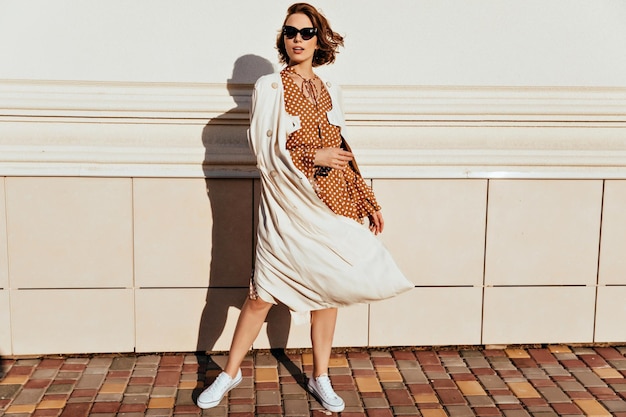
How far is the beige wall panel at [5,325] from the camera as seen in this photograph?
12.5 ft

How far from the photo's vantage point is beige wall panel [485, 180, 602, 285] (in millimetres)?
3975

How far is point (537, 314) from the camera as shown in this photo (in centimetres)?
409

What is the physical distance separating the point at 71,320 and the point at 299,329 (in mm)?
1194

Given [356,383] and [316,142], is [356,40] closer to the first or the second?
[316,142]

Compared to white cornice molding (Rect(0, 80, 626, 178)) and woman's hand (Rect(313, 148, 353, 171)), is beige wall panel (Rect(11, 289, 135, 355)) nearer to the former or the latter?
white cornice molding (Rect(0, 80, 626, 178))

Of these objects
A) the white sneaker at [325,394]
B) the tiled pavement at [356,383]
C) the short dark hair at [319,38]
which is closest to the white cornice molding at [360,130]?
the short dark hair at [319,38]

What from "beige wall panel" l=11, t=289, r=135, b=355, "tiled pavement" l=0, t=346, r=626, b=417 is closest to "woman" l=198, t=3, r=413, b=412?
"tiled pavement" l=0, t=346, r=626, b=417

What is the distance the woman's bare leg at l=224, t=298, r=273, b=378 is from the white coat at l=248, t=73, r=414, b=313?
0.36ft

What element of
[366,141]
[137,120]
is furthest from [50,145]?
[366,141]

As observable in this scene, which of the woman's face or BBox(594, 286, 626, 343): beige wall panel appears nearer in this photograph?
the woman's face

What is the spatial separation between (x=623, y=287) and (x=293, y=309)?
197cm

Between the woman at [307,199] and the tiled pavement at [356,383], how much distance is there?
0.79ft

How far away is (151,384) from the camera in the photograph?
361cm

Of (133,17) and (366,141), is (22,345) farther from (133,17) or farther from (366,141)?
(366,141)
